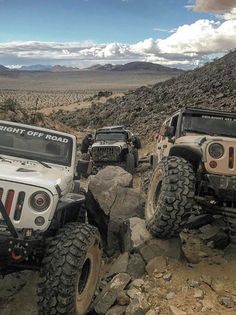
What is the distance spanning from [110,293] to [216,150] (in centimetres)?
212

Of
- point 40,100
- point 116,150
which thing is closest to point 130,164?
point 116,150

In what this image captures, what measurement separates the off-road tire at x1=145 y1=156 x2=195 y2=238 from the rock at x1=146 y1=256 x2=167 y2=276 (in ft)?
1.03

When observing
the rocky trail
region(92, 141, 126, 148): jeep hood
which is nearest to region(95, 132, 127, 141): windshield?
region(92, 141, 126, 148): jeep hood

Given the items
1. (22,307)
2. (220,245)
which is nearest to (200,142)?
(220,245)

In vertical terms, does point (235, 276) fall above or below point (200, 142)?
below

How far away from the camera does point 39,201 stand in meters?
4.93

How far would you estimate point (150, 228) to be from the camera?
250 inches

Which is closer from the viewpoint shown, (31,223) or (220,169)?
(31,223)

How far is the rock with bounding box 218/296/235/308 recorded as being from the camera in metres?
5.16

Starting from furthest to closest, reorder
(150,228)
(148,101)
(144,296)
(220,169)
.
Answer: (148,101) → (150,228) → (220,169) → (144,296)

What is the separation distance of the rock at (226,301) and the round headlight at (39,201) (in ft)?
6.97

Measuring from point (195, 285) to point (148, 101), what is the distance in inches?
1163

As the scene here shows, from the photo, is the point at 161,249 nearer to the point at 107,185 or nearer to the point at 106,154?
the point at 107,185

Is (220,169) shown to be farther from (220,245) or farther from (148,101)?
(148,101)
